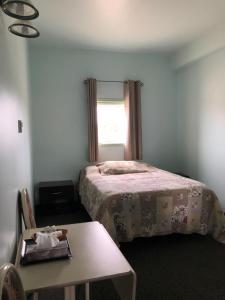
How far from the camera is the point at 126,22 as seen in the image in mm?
3379

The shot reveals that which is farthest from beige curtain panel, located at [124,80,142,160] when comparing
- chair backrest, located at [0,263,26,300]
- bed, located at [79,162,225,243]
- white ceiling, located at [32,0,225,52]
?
chair backrest, located at [0,263,26,300]

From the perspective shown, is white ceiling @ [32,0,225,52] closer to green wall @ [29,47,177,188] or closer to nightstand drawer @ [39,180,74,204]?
green wall @ [29,47,177,188]

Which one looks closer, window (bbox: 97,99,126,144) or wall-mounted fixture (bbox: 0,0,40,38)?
wall-mounted fixture (bbox: 0,0,40,38)

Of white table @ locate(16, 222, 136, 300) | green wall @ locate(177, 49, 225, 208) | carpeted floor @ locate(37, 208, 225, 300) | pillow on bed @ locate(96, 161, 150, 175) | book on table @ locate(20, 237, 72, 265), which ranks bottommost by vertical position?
carpeted floor @ locate(37, 208, 225, 300)

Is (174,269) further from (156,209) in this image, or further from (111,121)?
(111,121)

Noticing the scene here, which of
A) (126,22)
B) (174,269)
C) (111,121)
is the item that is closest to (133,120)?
(111,121)

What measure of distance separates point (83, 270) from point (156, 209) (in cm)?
182

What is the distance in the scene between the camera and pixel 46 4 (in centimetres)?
285

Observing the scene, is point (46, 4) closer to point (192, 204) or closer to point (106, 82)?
point (106, 82)

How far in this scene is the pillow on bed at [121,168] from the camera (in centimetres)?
407

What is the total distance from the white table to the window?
324cm

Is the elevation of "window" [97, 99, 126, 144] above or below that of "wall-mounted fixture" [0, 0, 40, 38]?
below

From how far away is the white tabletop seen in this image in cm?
113

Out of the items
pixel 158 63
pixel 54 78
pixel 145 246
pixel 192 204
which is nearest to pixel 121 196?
pixel 145 246
